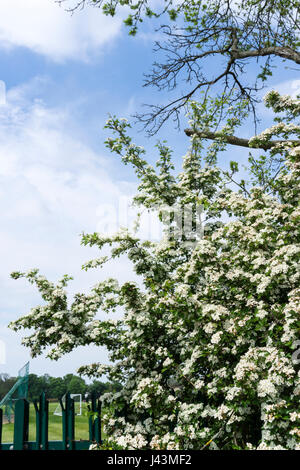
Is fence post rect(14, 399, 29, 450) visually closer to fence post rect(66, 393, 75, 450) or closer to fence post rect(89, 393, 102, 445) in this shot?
fence post rect(66, 393, 75, 450)

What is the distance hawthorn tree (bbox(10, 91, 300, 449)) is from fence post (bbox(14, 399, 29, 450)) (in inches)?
39.9

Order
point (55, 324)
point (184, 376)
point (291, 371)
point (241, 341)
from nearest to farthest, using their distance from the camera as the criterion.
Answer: point (291, 371) < point (241, 341) < point (184, 376) < point (55, 324)

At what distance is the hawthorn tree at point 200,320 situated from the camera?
161 inches

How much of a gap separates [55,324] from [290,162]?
4272 mm

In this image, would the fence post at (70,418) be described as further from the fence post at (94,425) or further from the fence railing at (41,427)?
the fence post at (94,425)

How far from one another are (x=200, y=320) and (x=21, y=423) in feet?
7.74

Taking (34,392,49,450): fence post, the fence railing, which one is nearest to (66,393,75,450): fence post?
the fence railing

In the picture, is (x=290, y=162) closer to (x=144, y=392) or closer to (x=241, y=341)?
(x=241, y=341)

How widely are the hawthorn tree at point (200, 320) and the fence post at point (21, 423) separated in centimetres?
101

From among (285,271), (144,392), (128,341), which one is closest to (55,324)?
(128,341)

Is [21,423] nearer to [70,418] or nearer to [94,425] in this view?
[70,418]

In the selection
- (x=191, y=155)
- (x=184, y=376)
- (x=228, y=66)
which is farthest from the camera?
(x=228, y=66)

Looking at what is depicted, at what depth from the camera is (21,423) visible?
4422mm

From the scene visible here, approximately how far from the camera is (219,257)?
17.7 ft
